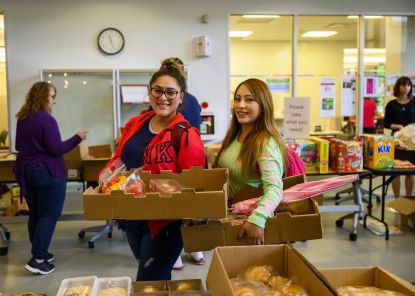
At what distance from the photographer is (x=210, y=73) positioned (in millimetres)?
6121

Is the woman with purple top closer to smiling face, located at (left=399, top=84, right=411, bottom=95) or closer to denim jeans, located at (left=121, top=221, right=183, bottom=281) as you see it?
denim jeans, located at (left=121, top=221, right=183, bottom=281)

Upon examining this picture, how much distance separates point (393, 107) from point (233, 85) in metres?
2.10

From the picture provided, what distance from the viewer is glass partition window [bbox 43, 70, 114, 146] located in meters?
5.88

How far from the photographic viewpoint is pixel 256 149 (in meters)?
1.86

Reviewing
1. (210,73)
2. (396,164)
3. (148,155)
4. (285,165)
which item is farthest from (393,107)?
(148,155)

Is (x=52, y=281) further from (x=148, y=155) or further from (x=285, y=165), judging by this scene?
(x=285, y=165)

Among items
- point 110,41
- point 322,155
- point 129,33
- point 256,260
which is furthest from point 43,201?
point 129,33

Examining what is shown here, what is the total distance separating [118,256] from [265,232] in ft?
8.05

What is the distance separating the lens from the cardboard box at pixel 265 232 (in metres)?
1.66

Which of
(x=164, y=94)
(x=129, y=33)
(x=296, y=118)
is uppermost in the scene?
(x=129, y=33)

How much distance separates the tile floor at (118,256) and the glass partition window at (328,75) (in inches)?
88.4

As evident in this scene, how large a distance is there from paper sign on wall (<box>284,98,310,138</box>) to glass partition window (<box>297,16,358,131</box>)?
95.1 inches

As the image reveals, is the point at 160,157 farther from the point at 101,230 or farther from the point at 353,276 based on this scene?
the point at 101,230

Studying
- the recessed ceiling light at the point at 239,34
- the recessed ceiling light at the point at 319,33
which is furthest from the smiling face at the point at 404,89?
the recessed ceiling light at the point at 239,34
